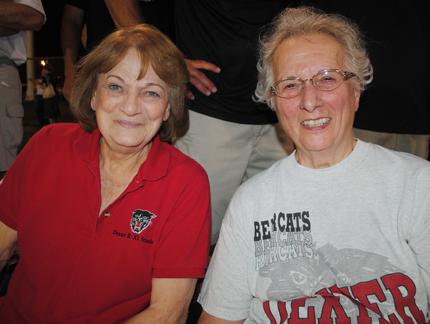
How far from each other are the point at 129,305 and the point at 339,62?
1.53 metres

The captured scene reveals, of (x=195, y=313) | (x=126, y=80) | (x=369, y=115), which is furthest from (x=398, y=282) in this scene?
(x=126, y=80)

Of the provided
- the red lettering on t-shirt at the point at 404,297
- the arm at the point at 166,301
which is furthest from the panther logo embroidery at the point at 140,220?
the red lettering on t-shirt at the point at 404,297

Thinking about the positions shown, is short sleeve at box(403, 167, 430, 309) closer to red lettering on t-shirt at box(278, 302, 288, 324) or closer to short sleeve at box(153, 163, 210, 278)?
red lettering on t-shirt at box(278, 302, 288, 324)

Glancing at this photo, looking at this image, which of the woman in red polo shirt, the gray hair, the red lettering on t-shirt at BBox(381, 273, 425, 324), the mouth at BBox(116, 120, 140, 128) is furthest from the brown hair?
the red lettering on t-shirt at BBox(381, 273, 425, 324)

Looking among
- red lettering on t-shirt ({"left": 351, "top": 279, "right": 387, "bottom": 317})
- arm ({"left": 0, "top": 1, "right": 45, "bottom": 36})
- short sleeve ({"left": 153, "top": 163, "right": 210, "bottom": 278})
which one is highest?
arm ({"left": 0, "top": 1, "right": 45, "bottom": 36})

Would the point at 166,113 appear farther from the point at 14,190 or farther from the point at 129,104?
the point at 14,190

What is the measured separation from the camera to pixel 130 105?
2064mm

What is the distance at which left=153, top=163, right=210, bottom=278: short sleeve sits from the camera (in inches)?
76.8

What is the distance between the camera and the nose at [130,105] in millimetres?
2062

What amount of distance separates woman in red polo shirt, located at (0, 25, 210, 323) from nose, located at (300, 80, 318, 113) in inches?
24.8

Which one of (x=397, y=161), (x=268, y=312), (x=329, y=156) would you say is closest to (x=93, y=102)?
(x=329, y=156)

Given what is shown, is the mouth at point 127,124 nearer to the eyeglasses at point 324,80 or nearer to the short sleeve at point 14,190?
the short sleeve at point 14,190

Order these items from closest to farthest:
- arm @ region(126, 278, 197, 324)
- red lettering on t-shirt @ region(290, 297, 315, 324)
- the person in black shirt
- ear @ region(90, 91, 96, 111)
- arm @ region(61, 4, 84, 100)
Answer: red lettering on t-shirt @ region(290, 297, 315, 324)
arm @ region(126, 278, 197, 324)
ear @ region(90, 91, 96, 111)
the person in black shirt
arm @ region(61, 4, 84, 100)

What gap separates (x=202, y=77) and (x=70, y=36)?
63.1 inches
